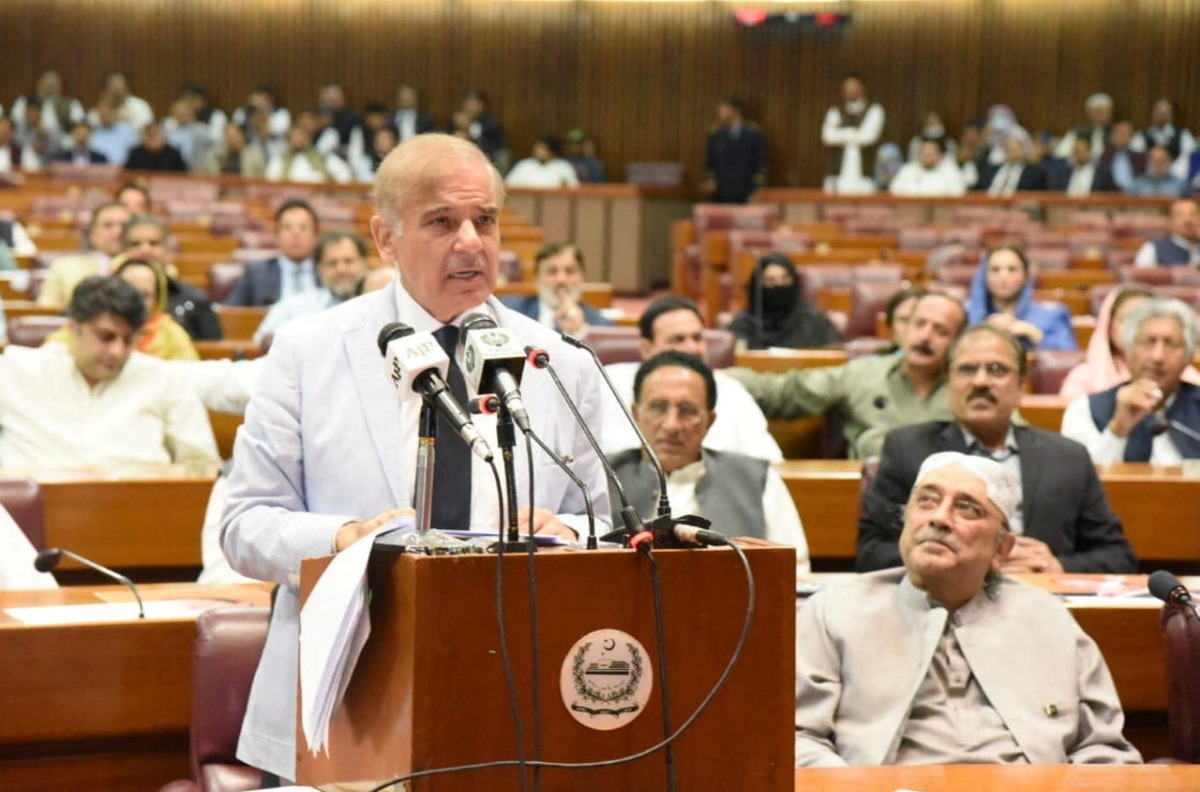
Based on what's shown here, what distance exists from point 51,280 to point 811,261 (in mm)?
4793

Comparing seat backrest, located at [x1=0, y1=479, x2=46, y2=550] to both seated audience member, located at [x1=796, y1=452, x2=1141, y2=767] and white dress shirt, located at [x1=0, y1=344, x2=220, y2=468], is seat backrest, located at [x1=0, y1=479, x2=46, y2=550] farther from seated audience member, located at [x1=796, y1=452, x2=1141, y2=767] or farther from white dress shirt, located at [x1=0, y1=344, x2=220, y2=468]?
seated audience member, located at [x1=796, y1=452, x2=1141, y2=767]

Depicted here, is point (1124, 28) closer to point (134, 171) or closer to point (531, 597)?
point (134, 171)

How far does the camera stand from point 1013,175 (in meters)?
14.1

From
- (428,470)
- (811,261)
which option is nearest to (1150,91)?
(811,261)

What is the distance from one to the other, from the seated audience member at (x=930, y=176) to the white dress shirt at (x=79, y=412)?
1058 centimetres

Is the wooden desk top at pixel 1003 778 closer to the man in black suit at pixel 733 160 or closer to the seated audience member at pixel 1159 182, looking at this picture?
the seated audience member at pixel 1159 182

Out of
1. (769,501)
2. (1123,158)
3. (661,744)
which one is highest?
(1123,158)

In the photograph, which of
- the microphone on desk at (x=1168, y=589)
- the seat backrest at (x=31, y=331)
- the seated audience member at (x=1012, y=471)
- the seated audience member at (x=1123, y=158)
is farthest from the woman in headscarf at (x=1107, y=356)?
the seated audience member at (x=1123, y=158)

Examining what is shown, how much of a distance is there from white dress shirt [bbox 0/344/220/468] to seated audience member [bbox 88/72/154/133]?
36.6 feet

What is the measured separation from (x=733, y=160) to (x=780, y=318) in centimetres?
831

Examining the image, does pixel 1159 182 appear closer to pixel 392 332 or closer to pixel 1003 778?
pixel 1003 778

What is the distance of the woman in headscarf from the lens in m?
5.36

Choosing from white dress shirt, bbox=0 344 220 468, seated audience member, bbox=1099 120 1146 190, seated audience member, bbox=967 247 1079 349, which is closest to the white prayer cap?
white dress shirt, bbox=0 344 220 468

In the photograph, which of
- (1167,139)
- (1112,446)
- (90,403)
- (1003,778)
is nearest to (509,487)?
(1003,778)
